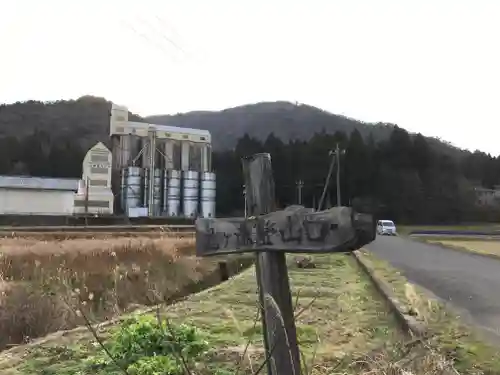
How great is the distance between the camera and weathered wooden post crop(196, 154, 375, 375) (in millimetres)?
2791

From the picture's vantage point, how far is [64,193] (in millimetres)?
57094

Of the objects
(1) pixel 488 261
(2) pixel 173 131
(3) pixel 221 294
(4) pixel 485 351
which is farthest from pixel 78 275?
(2) pixel 173 131

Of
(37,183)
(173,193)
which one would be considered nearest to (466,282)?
(173,193)

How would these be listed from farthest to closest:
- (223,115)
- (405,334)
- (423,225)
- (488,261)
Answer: (223,115), (423,225), (488,261), (405,334)

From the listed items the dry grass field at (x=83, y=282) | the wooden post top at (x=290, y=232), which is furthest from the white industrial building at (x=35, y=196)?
the wooden post top at (x=290, y=232)

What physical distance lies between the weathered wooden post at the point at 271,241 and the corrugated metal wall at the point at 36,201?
178 ft

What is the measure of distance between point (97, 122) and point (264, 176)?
119 meters

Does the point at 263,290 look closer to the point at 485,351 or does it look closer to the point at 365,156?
the point at 485,351

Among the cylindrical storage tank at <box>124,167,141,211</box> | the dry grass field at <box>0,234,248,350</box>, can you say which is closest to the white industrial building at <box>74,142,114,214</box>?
the cylindrical storage tank at <box>124,167,141,211</box>

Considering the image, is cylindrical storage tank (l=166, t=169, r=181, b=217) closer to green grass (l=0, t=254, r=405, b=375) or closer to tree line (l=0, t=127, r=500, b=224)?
tree line (l=0, t=127, r=500, b=224)

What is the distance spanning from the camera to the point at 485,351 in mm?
5164

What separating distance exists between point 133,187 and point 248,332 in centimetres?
5396

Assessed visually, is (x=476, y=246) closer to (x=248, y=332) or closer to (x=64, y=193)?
(x=248, y=332)

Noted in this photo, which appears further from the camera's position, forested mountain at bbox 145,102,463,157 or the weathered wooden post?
forested mountain at bbox 145,102,463,157
